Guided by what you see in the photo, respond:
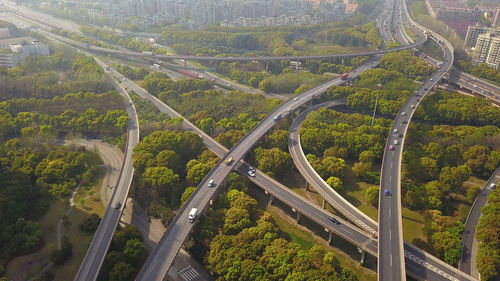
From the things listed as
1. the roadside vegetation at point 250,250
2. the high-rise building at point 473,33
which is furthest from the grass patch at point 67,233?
the high-rise building at point 473,33

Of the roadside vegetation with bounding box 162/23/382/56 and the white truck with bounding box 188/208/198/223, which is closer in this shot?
the white truck with bounding box 188/208/198/223

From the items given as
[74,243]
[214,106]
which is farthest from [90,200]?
[214,106]

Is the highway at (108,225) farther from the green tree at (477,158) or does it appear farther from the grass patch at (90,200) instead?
the green tree at (477,158)

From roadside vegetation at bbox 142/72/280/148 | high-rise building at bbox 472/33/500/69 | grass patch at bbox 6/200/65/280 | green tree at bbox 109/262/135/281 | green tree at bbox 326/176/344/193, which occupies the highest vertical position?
high-rise building at bbox 472/33/500/69

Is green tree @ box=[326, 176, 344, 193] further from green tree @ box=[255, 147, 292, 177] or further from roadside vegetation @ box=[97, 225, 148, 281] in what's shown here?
roadside vegetation @ box=[97, 225, 148, 281]

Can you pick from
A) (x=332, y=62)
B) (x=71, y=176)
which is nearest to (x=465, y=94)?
(x=332, y=62)

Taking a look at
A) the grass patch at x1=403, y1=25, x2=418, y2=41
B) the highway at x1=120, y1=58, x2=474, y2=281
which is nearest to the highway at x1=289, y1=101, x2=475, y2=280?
the highway at x1=120, y1=58, x2=474, y2=281
